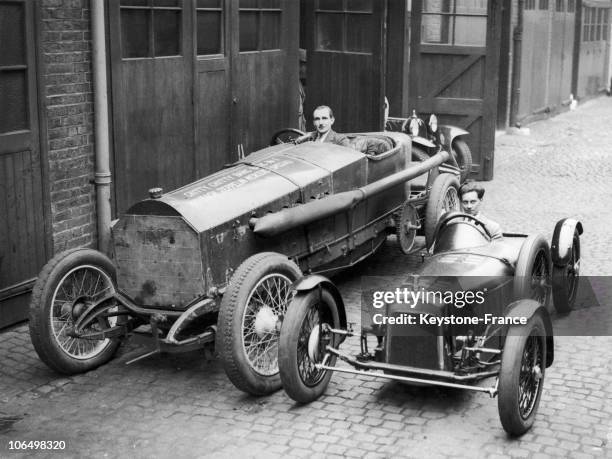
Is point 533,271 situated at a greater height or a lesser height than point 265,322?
greater

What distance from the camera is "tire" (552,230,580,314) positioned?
782 cm

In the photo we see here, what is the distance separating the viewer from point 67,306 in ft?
22.2

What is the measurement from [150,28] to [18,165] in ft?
7.07

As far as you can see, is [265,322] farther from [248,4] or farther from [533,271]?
[248,4]

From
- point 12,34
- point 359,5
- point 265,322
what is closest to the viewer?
point 265,322

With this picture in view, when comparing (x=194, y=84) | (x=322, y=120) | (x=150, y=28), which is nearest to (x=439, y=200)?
(x=322, y=120)

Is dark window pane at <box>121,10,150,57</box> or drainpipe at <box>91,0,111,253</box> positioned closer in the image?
drainpipe at <box>91,0,111,253</box>

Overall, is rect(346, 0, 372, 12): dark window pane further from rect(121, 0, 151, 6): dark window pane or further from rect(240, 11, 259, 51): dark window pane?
rect(121, 0, 151, 6): dark window pane

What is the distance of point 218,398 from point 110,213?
9.11 ft

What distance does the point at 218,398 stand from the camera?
642 centimetres

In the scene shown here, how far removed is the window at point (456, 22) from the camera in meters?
13.8

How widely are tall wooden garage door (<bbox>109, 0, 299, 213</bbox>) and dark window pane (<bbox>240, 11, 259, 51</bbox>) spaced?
1cm

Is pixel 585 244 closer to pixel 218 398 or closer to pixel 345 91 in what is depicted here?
pixel 345 91

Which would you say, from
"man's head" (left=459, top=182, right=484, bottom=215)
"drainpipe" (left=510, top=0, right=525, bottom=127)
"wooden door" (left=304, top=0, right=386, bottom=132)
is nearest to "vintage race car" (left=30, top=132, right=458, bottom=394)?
"man's head" (left=459, top=182, right=484, bottom=215)
